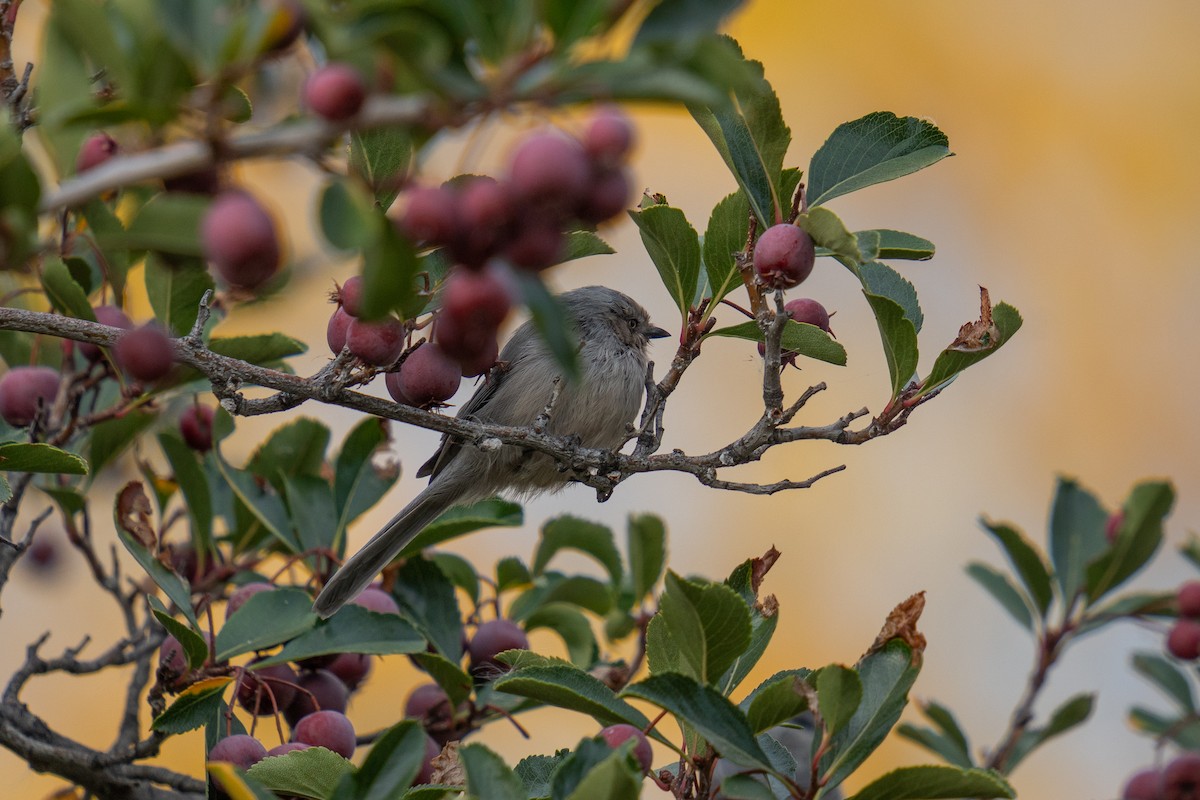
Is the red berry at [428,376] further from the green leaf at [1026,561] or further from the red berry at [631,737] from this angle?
the green leaf at [1026,561]

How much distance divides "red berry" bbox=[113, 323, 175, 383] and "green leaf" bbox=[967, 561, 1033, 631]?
2961mm

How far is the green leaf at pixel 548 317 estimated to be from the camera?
1.20m

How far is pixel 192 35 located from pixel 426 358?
1110 millimetres

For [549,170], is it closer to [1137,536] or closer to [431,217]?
[431,217]

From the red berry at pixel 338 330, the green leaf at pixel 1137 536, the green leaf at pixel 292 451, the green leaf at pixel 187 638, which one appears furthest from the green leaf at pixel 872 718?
the green leaf at pixel 292 451

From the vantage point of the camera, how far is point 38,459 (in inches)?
A: 92.2

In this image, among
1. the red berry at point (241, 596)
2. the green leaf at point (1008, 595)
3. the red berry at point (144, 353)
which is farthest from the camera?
the green leaf at point (1008, 595)

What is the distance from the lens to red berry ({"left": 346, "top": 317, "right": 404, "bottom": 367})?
209 cm

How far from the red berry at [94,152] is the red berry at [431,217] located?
0.89m

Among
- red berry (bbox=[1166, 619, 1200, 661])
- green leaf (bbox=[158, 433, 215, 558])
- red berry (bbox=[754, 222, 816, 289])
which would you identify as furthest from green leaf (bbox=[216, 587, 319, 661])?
red berry (bbox=[1166, 619, 1200, 661])

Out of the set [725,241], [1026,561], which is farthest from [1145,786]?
[725,241]

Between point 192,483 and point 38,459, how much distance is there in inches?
31.2

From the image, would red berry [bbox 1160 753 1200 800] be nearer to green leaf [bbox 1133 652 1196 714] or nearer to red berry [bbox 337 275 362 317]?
green leaf [bbox 1133 652 1196 714]

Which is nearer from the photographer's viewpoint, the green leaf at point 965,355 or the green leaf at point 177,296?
the green leaf at point 965,355
